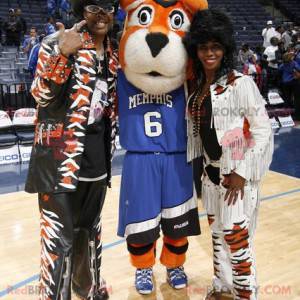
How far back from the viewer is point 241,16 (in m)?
13.6

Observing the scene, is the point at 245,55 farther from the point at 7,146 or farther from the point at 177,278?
the point at 177,278

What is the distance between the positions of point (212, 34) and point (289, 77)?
6982mm

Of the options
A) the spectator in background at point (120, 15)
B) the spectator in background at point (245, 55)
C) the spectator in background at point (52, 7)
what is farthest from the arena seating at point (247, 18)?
the spectator in background at point (120, 15)

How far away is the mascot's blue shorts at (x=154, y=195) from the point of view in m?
2.31

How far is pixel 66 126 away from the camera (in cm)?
190

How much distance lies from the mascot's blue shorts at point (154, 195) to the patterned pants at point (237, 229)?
0.15 meters

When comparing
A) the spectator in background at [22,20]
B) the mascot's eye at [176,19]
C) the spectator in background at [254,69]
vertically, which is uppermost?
the spectator in background at [22,20]

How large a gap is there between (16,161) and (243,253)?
162 inches

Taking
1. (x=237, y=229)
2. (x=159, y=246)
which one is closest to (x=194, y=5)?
(x=237, y=229)

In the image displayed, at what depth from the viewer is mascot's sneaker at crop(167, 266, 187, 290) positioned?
2.63m

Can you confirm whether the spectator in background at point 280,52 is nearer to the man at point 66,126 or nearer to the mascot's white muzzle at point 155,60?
the mascot's white muzzle at point 155,60

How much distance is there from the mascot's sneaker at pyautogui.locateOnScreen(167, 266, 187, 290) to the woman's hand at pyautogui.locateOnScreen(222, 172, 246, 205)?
74 centimetres

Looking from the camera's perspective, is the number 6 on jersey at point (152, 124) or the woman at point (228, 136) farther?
the number 6 on jersey at point (152, 124)

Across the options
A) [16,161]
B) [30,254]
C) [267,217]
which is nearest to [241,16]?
[16,161]
